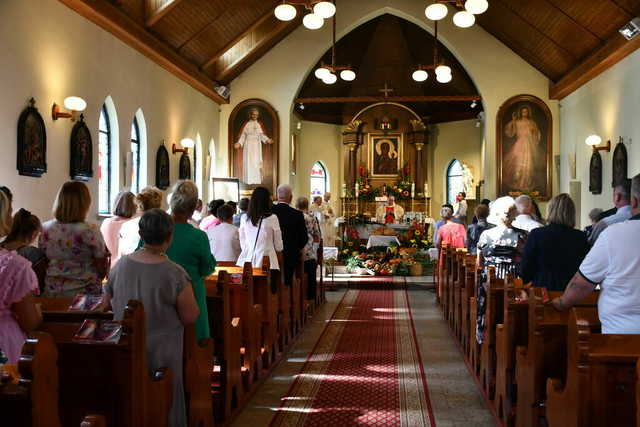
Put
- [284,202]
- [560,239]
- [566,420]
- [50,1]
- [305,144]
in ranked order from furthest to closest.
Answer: [305,144] < [50,1] < [284,202] < [560,239] < [566,420]

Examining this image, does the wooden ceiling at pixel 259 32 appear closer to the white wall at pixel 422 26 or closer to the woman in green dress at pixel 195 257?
the white wall at pixel 422 26

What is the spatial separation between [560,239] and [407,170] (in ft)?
56.0

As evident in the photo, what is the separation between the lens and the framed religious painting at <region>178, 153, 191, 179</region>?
13.5 metres

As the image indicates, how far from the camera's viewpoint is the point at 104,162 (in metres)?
10.4

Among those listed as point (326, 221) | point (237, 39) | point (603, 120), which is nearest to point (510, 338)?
point (603, 120)

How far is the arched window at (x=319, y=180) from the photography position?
22.0 m

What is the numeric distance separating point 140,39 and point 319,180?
1176 centimetres

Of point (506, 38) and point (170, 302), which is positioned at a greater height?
point (506, 38)

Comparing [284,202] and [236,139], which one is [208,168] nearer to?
[236,139]

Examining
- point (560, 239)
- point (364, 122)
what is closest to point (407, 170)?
point (364, 122)

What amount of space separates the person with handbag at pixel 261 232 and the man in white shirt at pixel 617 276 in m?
3.74

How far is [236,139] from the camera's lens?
54.5ft

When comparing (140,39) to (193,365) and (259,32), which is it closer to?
(259,32)

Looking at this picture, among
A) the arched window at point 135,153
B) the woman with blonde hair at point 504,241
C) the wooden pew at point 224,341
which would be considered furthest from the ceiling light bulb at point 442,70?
the wooden pew at point 224,341
